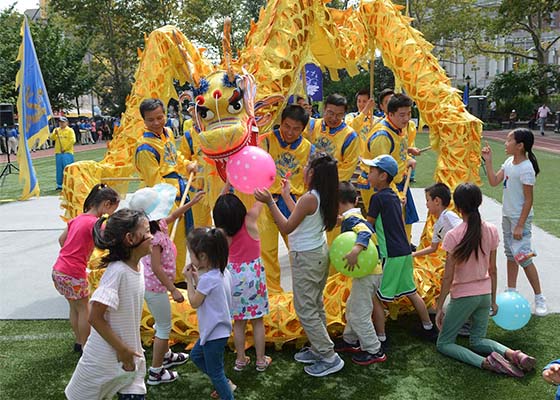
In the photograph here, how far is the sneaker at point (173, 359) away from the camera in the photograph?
3842 millimetres

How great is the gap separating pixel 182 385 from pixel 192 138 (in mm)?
2604

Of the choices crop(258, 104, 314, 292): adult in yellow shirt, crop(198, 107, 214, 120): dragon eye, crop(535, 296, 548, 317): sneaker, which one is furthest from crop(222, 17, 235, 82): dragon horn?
crop(535, 296, 548, 317): sneaker

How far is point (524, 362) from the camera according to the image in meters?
3.52

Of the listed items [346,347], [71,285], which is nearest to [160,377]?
[71,285]

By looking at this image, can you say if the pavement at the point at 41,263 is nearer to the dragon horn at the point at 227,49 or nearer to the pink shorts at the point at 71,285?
the pink shorts at the point at 71,285

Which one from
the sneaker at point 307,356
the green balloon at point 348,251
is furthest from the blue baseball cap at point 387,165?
the sneaker at point 307,356

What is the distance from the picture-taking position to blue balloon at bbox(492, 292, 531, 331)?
12.1 ft

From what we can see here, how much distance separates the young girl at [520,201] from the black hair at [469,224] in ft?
3.64

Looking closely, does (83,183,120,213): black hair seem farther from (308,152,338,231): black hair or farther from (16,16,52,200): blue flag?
(16,16,52,200): blue flag

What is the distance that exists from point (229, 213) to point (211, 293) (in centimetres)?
64

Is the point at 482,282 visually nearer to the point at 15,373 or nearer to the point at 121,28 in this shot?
the point at 15,373

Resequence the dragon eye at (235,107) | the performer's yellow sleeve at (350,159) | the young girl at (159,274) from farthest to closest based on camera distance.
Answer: the performer's yellow sleeve at (350,159) < the dragon eye at (235,107) < the young girl at (159,274)

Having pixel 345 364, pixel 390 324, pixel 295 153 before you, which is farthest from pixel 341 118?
pixel 345 364

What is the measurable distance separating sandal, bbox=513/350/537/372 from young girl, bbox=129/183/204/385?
216cm
